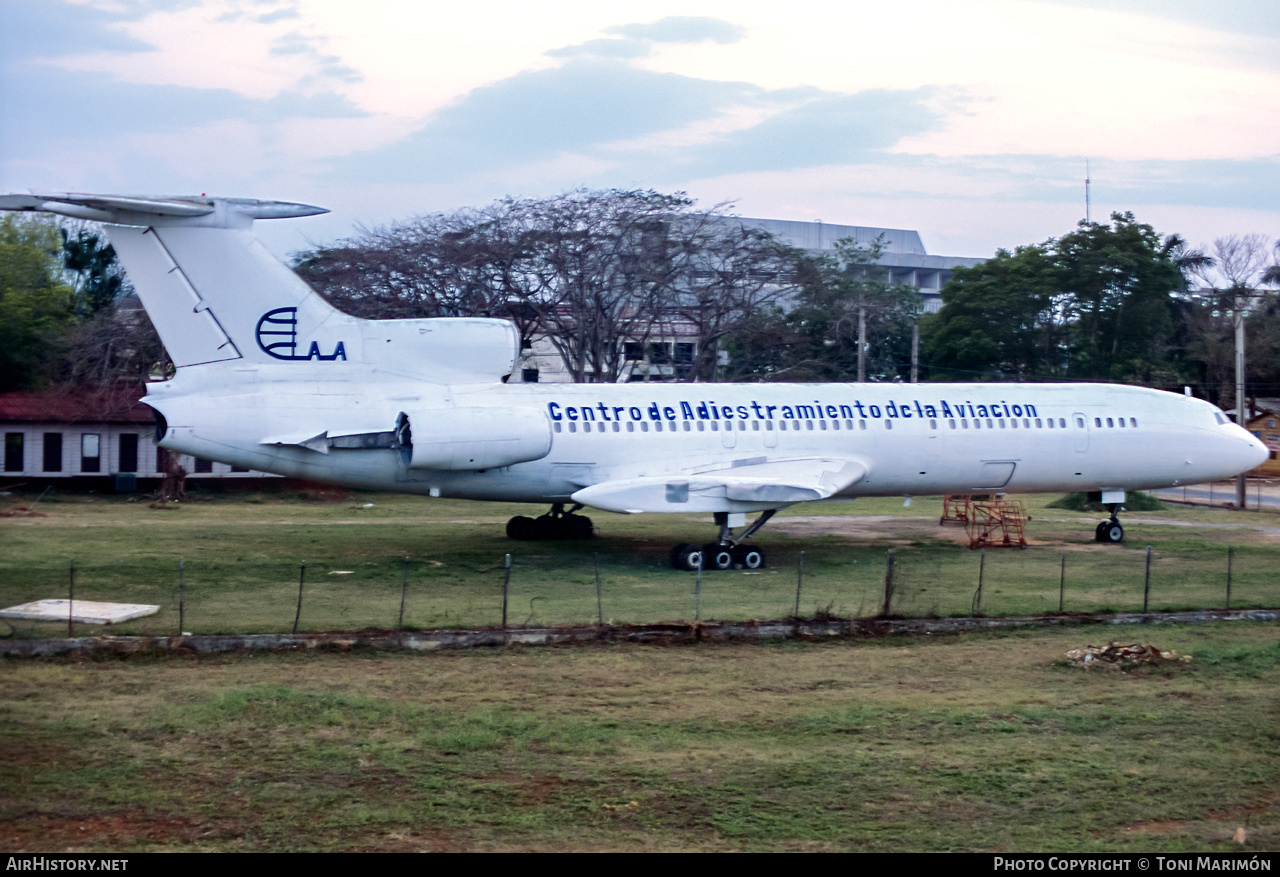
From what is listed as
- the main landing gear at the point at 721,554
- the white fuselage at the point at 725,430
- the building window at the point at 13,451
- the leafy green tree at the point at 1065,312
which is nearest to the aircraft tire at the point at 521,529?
the white fuselage at the point at 725,430

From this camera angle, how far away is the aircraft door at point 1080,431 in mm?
27953

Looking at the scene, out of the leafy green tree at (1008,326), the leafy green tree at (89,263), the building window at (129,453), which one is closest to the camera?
the building window at (129,453)

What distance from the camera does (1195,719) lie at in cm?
1290

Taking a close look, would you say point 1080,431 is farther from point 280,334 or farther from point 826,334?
point 826,334

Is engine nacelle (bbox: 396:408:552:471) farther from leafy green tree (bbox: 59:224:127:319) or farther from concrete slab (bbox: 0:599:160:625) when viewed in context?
leafy green tree (bbox: 59:224:127:319)

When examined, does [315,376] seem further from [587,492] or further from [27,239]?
[27,239]

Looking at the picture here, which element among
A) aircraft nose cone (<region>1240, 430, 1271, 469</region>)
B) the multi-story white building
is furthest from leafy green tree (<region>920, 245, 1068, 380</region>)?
aircraft nose cone (<region>1240, 430, 1271, 469</region>)

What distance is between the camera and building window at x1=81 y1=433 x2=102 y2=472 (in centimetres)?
3762

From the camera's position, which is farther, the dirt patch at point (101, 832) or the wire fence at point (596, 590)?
the wire fence at point (596, 590)

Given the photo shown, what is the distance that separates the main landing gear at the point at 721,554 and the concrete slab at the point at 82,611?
10.4 meters

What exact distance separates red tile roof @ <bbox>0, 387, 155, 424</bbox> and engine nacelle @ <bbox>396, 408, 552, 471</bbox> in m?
18.7

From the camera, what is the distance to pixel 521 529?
28016mm

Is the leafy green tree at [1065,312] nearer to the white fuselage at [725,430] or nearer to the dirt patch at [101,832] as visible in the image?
the white fuselage at [725,430]
